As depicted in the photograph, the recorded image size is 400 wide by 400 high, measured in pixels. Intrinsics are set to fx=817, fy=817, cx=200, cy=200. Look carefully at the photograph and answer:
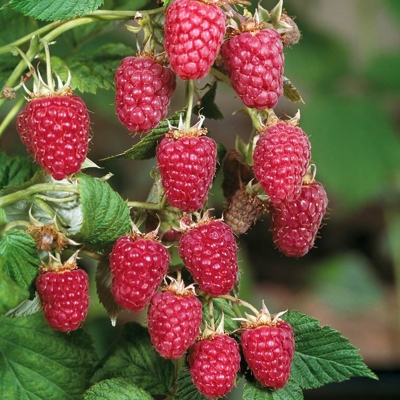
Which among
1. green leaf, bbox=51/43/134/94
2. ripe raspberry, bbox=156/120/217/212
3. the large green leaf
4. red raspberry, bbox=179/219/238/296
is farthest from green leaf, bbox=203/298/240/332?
the large green leaf

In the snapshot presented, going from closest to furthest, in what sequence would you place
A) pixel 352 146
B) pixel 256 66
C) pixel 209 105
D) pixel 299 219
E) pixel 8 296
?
→ pixel 8 296 → pixel 256 66 → pixel 299 219 → pixel 209 105 → pixel 352 146

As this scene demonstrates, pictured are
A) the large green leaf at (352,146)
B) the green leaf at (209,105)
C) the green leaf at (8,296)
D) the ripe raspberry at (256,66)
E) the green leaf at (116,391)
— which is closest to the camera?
the green leaf at (8,296)

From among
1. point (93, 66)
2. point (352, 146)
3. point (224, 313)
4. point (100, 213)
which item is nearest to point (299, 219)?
point (224, 313)

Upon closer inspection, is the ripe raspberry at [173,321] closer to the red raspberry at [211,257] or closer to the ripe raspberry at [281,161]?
the red raspberry at [211,257]

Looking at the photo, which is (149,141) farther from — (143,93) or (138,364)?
(138,364)

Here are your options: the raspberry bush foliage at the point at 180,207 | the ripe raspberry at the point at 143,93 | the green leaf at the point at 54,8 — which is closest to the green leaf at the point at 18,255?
the raspberry bush foliage at the point at 180,207
